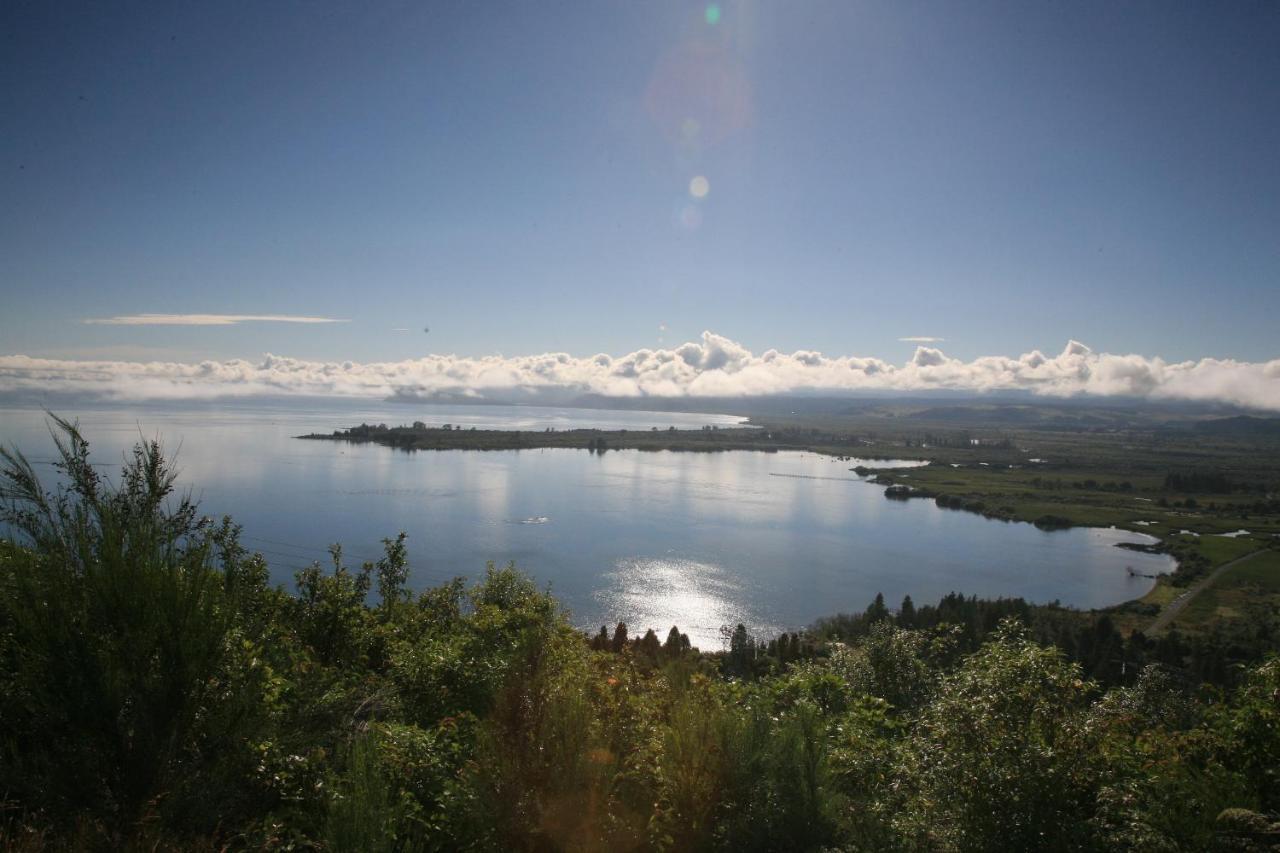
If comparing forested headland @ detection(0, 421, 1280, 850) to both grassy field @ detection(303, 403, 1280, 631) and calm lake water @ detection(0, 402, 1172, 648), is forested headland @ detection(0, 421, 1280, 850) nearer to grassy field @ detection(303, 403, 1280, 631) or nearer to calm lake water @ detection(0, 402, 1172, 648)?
calm lake water @ detection(0, 402, 1172, 648)

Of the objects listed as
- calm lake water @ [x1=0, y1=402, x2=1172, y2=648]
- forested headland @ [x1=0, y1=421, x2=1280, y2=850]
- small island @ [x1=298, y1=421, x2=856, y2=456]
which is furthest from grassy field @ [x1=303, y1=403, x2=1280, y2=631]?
forested headland @ [x1=0, y1=421, x2=1280, y2=850]

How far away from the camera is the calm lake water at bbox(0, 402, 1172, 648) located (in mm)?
51281

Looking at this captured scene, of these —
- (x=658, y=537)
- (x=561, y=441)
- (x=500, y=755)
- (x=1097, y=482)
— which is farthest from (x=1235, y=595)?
(x=561, y=441)

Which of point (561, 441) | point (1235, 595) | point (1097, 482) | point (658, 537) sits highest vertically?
point (561, 441)

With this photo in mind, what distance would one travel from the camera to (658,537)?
224 ft

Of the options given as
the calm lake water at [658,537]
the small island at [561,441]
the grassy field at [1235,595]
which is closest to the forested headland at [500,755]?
the calm lake water at [658,537]

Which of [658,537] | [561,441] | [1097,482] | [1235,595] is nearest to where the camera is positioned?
[1235,595]

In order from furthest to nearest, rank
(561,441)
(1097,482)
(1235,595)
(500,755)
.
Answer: (561,441)
(1097,482)
(1235,595)
(500,755)

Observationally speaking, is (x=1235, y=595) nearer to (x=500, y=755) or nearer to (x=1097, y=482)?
(x=1097, y=482)

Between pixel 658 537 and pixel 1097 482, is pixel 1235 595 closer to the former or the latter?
pixel 658 537

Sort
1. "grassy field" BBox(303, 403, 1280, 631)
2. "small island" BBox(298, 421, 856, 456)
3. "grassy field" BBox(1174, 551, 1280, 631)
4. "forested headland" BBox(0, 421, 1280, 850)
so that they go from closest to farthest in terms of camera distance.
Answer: "forested headland" BBox(0, 421, 1280, 850) → "grassy field" BBox(1174, 551, 1280, 631) → "grassy field" BBox(303, 403, 1280, 631) → "small island" BBox(298, 421, 856, 456)

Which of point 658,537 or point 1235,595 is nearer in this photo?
point 1235,595

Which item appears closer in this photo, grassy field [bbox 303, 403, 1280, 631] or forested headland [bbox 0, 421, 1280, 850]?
forested headland [bbox 0, 421, 1280, 850]

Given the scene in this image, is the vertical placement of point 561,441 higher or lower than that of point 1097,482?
higher
